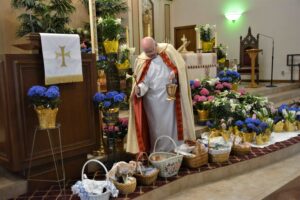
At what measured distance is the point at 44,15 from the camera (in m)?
5.98

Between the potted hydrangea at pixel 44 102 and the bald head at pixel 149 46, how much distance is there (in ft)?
3.84

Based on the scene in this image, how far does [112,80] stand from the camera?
17.0ft

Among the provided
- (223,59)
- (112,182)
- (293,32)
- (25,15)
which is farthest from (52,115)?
(293,32)

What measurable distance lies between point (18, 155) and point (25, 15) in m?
3.97

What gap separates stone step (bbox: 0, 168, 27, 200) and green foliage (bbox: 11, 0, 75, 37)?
3499 millimetres

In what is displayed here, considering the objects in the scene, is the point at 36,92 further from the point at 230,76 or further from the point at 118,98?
the point at 230,76

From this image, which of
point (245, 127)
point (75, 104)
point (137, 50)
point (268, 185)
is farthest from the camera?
A: point (137, 50)

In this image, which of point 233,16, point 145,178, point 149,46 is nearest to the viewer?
point 145,178

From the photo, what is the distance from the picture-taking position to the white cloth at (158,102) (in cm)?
342

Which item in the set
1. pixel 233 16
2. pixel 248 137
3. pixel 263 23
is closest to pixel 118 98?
pixel 248 137

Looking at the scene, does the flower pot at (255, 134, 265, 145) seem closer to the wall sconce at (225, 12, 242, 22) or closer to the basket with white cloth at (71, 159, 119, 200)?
the basket with white cloth at (71, 159, 119, 200)

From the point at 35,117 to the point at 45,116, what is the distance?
0.87 ft

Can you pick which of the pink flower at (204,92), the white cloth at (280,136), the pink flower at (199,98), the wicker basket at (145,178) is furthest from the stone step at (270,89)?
the wicker basket at (145,178)

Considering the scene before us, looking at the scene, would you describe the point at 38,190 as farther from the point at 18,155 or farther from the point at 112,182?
the point at 112,182
